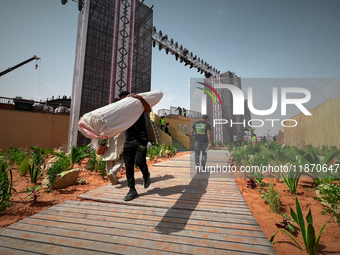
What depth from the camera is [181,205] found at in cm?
240

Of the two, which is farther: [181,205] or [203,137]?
[203,137]

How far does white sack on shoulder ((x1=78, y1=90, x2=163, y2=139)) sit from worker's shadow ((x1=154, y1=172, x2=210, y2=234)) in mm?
1323

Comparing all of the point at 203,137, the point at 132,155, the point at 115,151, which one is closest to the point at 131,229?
the point at 132,155

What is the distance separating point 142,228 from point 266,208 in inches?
76.3

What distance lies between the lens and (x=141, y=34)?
1294 cm

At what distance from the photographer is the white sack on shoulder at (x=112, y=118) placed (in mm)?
2062

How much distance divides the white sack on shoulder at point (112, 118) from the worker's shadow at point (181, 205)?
4.34ft

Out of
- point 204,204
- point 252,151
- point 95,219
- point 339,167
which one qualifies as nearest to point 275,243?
point 204,204

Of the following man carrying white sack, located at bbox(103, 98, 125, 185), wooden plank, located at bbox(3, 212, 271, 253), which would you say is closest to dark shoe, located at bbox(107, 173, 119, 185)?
man carrying white sack, located at bbox(103, 98, 125, 185)

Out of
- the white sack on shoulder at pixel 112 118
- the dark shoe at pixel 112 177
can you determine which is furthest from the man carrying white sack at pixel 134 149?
the dark shoe at pixel 112 177

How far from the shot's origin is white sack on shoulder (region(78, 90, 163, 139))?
2.06 metres

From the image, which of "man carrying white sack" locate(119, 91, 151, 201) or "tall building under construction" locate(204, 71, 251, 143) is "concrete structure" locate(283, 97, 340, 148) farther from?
"tall building under construction" locate(204, 71, 251, 143)

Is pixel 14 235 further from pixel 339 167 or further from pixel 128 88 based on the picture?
pixel 128 88

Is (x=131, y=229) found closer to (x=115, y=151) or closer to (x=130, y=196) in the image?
(x=130, y=196)
